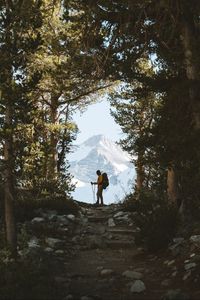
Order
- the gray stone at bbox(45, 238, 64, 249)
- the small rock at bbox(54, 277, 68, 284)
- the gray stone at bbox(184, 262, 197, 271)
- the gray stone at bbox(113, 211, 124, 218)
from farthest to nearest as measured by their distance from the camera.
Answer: the gray stone at bbox(113, 211, 124, 218) → the gray stone at bbox(45, 238, 64, 249) → the gray stone at bbox(184, 262, 197, 271) → the small rock at bbox(54, 277, 68, 284)

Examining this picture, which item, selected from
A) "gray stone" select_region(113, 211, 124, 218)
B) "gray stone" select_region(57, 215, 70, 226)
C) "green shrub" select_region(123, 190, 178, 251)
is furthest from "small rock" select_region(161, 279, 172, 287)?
"gray stone" select_region(113, 211, 124, 218)

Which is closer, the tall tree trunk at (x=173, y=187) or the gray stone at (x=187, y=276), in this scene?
the gray stone at (x=187, y=276)

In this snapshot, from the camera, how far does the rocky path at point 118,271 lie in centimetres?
781

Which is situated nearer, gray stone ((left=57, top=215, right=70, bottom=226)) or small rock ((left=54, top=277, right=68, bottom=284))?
small rock ((left=54, top=277, right=68, bottom=284))

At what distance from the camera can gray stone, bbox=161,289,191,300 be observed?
23.5 ft

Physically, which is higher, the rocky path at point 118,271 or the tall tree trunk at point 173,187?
the tall tree trunk at point 173,187

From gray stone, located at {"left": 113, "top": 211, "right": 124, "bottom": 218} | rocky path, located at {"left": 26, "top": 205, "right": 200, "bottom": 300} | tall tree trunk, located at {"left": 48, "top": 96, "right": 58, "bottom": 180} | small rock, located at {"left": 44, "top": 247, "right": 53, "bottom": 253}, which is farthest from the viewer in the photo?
tall tree trunk, located at {"left": 48, "top": 96, "right": 58, "bottom": 180}

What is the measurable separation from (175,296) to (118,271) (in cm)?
260

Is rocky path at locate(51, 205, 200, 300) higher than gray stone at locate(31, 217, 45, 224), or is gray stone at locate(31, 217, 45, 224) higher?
gray stone at locate(31, 217, 45, 224)

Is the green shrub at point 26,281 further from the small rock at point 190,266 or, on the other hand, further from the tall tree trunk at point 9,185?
the small rock at point 190,266

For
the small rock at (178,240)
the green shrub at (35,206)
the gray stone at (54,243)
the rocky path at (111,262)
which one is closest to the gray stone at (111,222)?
the rocky path at (111,262)

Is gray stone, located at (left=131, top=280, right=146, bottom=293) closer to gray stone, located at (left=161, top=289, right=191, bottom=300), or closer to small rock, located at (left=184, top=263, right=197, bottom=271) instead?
gray stone, located at (left=161, top=289, right=191, bottom=300)

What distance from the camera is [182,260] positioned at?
949 cm

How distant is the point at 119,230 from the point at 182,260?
209 inches
